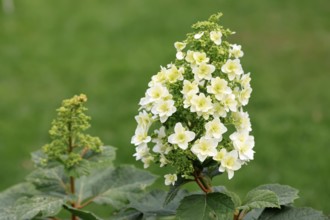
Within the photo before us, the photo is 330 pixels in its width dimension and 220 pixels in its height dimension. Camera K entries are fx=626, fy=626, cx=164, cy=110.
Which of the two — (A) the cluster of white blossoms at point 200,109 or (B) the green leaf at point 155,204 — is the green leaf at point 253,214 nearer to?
(B) the green leaf at point 155,204

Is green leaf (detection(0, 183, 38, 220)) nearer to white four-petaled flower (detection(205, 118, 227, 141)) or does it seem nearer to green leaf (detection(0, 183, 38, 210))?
green leaf (detection(0, 183, 38, 210))

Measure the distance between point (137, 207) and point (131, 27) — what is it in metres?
5.61

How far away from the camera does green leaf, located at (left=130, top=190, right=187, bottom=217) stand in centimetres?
231

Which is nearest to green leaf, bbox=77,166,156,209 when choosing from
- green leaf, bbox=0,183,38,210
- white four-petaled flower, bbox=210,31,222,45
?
green leaf, bbox=0,183,38,210

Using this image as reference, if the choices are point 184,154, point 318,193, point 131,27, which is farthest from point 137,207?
point 131,27

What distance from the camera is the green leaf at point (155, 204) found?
2310 mm

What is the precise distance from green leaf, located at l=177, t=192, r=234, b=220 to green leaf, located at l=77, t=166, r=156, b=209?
50 cm

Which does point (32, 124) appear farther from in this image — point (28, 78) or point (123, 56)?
point (123, 56)

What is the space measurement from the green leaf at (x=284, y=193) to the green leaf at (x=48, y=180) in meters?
0.87

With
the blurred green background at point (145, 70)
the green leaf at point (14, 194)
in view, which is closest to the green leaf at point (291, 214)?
the green leaf at point (14, 194)

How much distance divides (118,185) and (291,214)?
0.79m

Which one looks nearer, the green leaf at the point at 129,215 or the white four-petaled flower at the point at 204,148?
the white four-petaled flower at the point at 204,148

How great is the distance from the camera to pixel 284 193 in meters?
2.22

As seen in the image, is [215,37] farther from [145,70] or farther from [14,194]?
[145,70]
